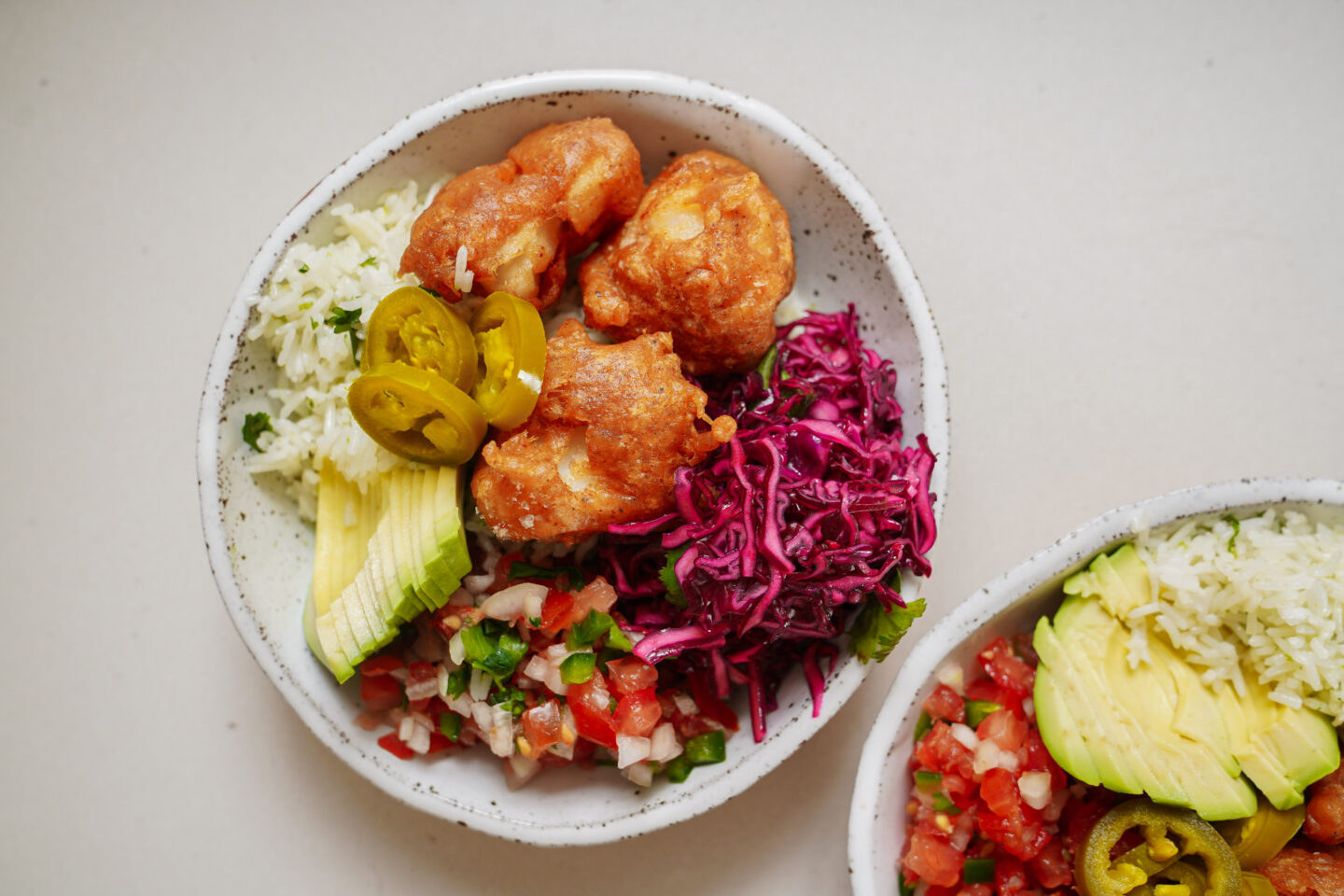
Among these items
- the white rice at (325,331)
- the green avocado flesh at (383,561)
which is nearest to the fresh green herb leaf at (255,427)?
the white rice at (325,331)

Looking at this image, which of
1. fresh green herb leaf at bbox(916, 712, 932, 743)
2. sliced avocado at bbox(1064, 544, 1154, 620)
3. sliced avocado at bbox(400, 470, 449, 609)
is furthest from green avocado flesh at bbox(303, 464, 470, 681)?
sliced avocado at bbox(1064, 544, 1154, 620)

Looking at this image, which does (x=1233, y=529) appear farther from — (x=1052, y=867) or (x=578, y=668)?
(x=578, y=668)

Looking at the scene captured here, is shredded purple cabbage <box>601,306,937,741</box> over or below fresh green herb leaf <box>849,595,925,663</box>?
over

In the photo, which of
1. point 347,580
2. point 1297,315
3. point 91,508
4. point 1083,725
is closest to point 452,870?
point 347,580

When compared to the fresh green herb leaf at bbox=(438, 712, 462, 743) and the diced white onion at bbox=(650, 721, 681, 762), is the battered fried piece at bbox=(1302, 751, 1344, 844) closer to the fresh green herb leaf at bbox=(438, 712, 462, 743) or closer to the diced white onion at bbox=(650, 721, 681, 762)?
the diced white onion at bbox=(650, 721, 681, 762)

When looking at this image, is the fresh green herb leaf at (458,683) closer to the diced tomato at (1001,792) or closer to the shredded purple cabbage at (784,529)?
the shredded purple cabbage at (784,529)
